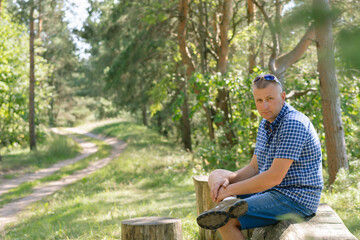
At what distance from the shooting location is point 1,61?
738 inches

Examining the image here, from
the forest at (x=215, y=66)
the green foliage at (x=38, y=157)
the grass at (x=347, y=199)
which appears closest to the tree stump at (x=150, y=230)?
the forest at (x=215, y=66)

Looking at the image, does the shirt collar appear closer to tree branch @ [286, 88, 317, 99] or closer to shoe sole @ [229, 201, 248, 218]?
shoe sole @ [229, 201, 248, 218]

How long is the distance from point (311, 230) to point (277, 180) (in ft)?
1.53

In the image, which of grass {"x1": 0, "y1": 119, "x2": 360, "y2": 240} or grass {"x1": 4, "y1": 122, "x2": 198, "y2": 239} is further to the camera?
grass {"x1": 4, "y1": 122, "x2": 198, "y2": 239}

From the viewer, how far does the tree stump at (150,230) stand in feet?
11.8

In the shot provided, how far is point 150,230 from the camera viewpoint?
3.61 meters

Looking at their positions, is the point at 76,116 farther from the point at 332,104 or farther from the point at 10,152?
the point at 332,104

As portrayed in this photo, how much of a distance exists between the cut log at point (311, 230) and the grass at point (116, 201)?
2215mm

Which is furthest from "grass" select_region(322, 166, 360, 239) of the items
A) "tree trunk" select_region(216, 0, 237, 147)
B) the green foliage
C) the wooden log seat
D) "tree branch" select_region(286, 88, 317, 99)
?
the green foliage

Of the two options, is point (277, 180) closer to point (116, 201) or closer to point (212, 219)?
point (212, 219)

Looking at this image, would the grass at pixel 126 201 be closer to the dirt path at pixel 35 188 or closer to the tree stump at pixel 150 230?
the dirt path at pixel 35 188

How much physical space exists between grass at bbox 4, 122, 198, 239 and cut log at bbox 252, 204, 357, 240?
7.27 feet

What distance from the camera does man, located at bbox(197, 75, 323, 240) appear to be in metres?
3.09

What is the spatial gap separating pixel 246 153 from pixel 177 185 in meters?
2.42
